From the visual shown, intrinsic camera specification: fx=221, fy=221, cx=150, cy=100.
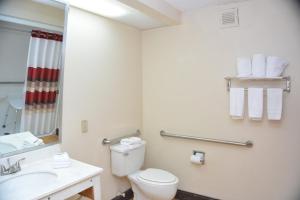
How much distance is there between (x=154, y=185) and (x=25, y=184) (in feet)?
3.84

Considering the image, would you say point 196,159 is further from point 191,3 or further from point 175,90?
point 191,3

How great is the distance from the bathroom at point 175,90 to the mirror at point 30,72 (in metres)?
0.02

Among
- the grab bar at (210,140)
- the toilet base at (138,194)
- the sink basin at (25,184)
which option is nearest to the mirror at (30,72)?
the sink basin at (25,184)

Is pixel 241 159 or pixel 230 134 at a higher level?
pixel 230 134

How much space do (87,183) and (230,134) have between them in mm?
1542

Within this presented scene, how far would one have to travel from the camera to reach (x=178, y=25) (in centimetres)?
264

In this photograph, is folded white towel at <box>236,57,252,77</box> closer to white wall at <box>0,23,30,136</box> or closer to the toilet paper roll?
the toilet paper roll

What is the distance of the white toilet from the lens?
2219mm

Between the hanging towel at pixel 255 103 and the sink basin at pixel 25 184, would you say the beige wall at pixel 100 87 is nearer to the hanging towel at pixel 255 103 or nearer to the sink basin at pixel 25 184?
the sink basin at pixel 25 184

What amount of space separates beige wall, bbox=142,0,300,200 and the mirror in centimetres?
128

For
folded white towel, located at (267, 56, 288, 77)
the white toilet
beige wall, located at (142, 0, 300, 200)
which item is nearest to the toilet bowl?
the white toilet

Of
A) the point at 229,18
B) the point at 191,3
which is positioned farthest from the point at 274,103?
the point at 191,3

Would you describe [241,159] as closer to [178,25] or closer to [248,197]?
→ [248,197]

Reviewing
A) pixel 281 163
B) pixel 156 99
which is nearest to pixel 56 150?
pixel 156 99
